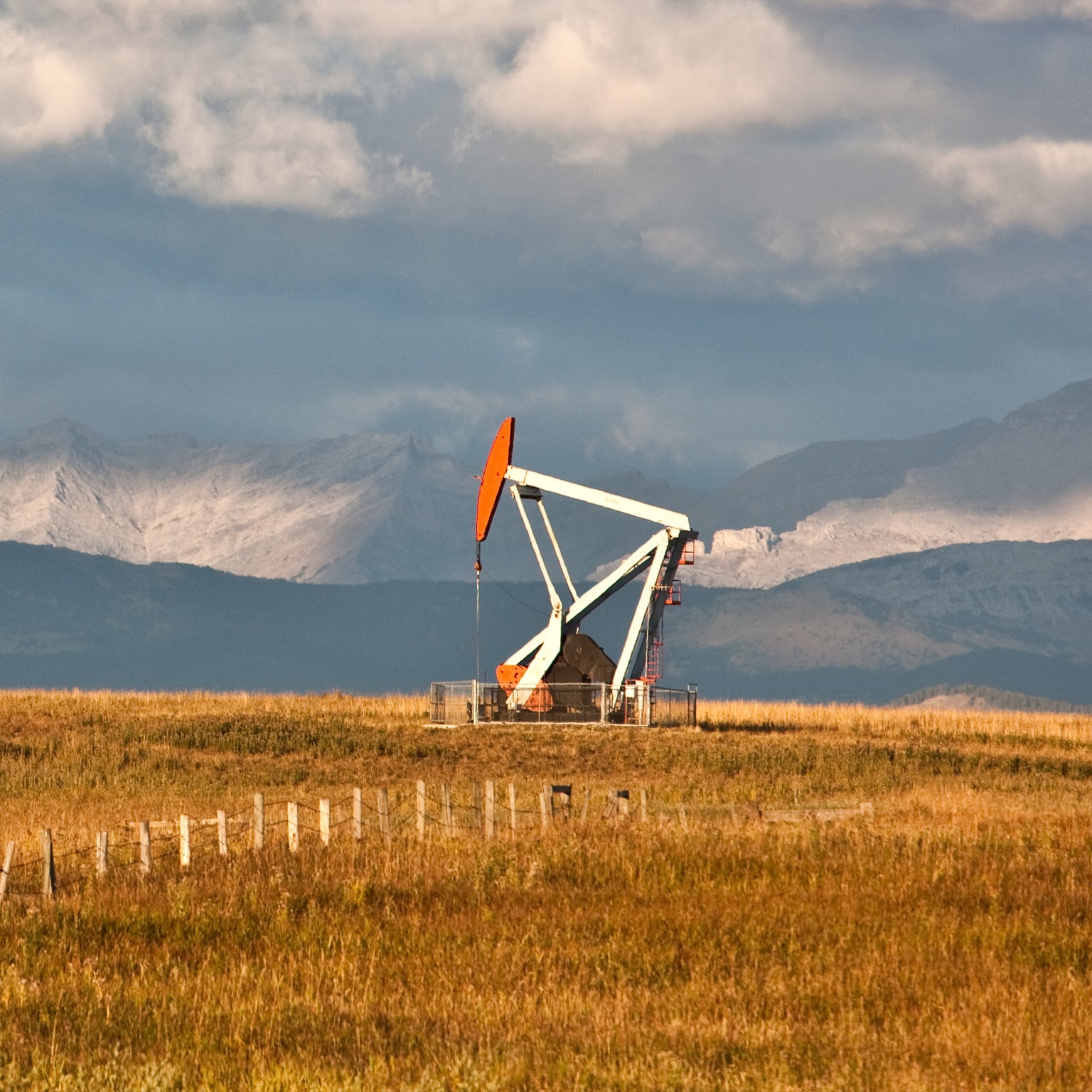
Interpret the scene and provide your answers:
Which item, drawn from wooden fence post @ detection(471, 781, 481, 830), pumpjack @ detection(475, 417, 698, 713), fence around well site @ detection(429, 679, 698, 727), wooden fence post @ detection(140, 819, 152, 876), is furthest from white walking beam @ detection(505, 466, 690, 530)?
wooden fence post @ detection(140, 819, 152, 876)

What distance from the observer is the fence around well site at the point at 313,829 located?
1992 cm

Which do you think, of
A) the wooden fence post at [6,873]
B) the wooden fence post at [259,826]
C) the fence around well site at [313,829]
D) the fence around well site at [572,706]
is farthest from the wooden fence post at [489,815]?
the fence around well site at [572,706]

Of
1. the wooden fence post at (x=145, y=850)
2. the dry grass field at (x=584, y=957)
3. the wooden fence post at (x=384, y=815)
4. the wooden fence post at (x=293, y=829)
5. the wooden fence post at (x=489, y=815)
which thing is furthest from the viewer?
the wooden fence post at (x=384, y=815)

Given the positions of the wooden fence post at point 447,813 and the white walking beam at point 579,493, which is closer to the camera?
the wooden fence post at point 447,813

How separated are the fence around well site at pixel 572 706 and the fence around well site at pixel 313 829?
70.2 ft

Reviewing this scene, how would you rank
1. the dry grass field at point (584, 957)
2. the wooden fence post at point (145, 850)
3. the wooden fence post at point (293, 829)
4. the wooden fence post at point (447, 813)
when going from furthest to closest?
the wooden fence post at point (447, 813) < the wooden fence post at point (293, 829) < the wooden fence post at point (145, 850) < the dry grass field at point (584, 957)

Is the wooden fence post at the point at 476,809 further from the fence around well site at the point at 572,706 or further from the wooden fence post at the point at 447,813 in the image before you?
the fence around well site at the point at 572,706

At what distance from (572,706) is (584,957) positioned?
35503 millimetres

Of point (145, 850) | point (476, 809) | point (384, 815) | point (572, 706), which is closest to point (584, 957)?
point (145, 850)

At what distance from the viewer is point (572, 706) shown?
50.9 m

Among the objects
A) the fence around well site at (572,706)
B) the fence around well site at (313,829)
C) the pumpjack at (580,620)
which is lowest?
the fence around well site at (313,829)

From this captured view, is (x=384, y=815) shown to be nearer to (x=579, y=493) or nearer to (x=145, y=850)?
(x=145, y=850)

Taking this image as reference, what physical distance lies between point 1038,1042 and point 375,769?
28.4 m

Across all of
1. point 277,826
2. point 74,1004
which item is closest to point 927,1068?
point 74,1004
